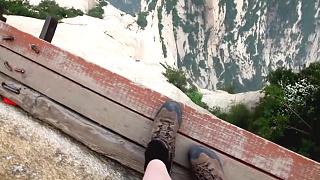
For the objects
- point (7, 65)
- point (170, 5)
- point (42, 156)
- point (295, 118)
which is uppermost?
point (170, 5)

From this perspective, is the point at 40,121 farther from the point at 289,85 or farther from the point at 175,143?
the point at 289,85

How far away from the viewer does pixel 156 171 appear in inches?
58.3

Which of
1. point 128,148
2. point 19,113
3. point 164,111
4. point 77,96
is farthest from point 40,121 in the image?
point 164,111

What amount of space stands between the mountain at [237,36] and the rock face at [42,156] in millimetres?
43716

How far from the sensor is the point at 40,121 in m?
2.13

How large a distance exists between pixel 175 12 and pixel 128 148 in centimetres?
4987

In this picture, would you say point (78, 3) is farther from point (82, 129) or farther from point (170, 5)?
point (170, 5)

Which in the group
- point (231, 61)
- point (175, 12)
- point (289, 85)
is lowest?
point (289, 85)

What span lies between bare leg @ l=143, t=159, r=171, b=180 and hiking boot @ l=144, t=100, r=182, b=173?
11cm

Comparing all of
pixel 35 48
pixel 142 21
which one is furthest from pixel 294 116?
pixel 142 21

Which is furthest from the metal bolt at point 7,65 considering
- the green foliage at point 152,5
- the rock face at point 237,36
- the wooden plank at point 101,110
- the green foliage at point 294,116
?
the green foliage at point 152,5

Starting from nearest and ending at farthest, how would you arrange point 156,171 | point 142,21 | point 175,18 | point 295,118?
1. point 156,171
2. point 295,118
3. point 142,21
4. point 175,18

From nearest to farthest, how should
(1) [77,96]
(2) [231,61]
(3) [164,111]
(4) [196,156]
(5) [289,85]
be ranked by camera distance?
1. (4) [196,156]
2. (3) [164,111]
3. (1) [77,96]
4. (5) [289,85]
5. (2) [231,61]

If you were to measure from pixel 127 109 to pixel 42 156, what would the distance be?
501 millimetres
